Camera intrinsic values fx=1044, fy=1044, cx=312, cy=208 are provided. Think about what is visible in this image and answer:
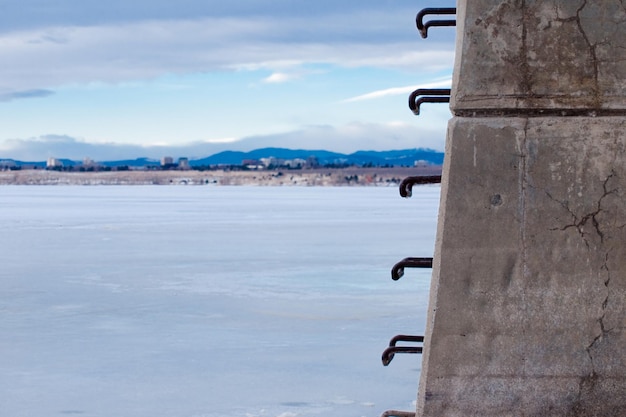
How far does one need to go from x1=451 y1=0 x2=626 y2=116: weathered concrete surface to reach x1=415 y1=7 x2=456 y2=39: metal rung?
32cm

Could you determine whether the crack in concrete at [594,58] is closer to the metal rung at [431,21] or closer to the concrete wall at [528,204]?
the concrete wall at [528,204]

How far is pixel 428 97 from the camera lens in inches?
126

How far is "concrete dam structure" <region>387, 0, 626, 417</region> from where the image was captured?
290 centimetres

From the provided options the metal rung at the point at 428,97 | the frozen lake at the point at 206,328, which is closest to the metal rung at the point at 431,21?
the metal rung at the point at 428,97

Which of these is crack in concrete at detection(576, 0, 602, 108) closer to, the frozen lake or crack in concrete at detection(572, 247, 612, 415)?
crack in concrete at detection(572, 247, 612, 415)

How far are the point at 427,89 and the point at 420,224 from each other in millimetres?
23904

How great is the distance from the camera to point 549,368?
2.94 m

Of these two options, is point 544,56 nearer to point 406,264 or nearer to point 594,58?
point 594,58

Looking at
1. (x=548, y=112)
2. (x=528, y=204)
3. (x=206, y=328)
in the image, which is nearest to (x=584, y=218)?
(x=528, y=204)

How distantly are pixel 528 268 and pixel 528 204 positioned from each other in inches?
7.0

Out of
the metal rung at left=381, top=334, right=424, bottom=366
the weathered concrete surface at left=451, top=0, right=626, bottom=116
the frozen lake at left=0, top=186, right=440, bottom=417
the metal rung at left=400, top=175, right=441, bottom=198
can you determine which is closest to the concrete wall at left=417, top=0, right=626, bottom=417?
the weathered concrete surface at left=451, top=0, right=626, bottom=116

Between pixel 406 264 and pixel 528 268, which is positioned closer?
pixel 528 268

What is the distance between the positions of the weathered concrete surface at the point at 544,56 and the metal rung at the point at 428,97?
0.77ft

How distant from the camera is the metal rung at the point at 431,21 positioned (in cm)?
322
